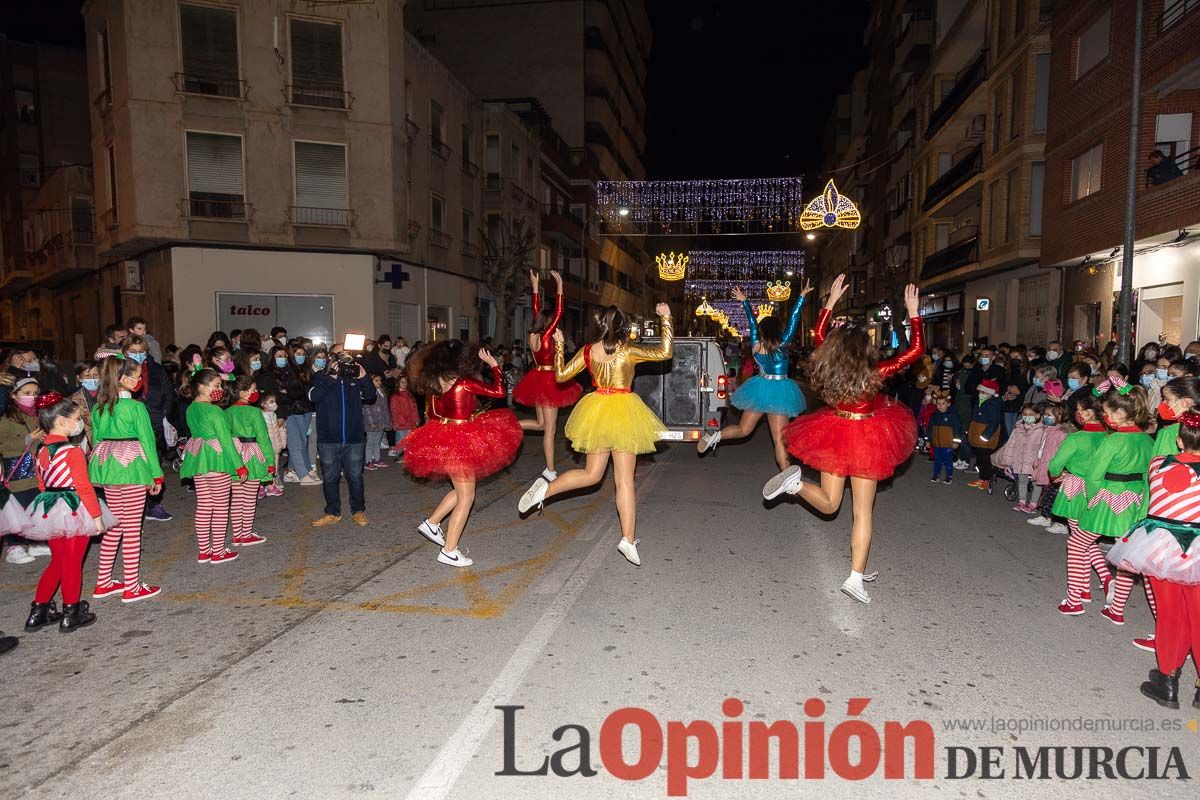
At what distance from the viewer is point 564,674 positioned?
441 cm

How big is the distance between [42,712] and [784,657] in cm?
425

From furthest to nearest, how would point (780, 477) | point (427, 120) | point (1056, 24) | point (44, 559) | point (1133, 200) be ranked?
point (427, 120) → point (1056, 24) → point (1133, 200) → point (44, 559) → point (780, 477)

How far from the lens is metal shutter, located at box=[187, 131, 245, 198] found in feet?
75.9

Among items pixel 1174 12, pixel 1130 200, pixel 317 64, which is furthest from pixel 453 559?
pixel 317 64

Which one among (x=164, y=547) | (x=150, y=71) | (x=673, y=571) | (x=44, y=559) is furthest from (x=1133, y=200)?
(x=150, y=71)

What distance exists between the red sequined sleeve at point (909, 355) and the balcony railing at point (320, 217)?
2210cm

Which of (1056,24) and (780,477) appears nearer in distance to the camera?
(780,477)

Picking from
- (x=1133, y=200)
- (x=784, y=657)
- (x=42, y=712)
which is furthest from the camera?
(x=1133, y=200)

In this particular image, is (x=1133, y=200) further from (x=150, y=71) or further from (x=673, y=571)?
(x=150, y=71)

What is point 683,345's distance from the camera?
522 inches

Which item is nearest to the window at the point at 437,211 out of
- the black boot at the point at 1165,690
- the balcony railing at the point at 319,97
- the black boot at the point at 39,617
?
the balcony railing at the point at 319,97

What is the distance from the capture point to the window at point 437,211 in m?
29.3

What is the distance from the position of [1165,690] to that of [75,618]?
6969 millimetres

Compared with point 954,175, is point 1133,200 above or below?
below
